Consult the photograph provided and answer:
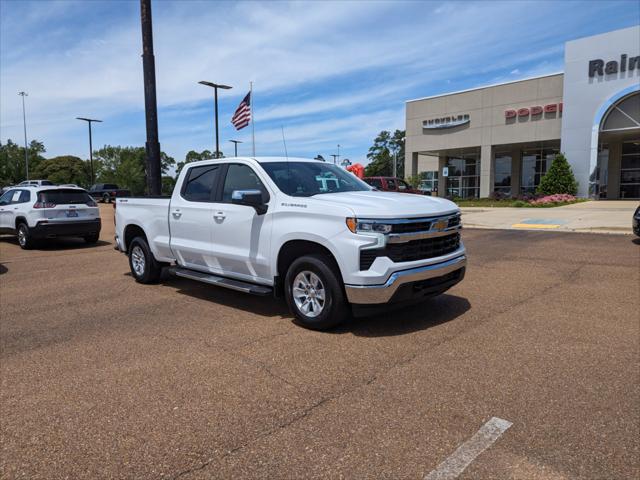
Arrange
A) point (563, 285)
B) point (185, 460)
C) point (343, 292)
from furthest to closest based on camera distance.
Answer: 1. point (563, 285)
2. point (343, 292)
3. point (185, 460)

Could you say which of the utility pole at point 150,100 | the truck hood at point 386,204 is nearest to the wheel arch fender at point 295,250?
the truck hood at point 386,204

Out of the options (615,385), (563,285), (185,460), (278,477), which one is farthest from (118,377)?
(563,285)

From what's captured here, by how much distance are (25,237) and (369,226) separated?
1169 centimetres

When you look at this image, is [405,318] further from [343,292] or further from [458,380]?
[458,380]

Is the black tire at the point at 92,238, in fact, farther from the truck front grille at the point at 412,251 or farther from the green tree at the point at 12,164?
the green tree at the point at 12,164

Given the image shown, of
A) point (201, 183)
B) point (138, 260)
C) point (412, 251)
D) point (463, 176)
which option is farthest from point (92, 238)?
point (463, 176)

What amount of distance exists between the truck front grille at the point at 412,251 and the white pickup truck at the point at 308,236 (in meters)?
0.01

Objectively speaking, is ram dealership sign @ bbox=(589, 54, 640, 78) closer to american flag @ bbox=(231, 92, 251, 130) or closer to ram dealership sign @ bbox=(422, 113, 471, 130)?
ram dealership sign @ bbox=(422, 113, 471, 130)

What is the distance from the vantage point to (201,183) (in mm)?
6809

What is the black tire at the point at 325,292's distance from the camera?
4977mm

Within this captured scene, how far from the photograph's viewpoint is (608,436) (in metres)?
3.08

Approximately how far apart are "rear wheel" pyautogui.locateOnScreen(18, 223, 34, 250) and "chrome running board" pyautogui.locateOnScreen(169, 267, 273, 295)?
800 cm

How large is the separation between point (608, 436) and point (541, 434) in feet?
1.36

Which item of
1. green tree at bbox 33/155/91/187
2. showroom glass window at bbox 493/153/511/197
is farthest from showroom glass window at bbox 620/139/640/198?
green tree at bbox 33/155/91/187
